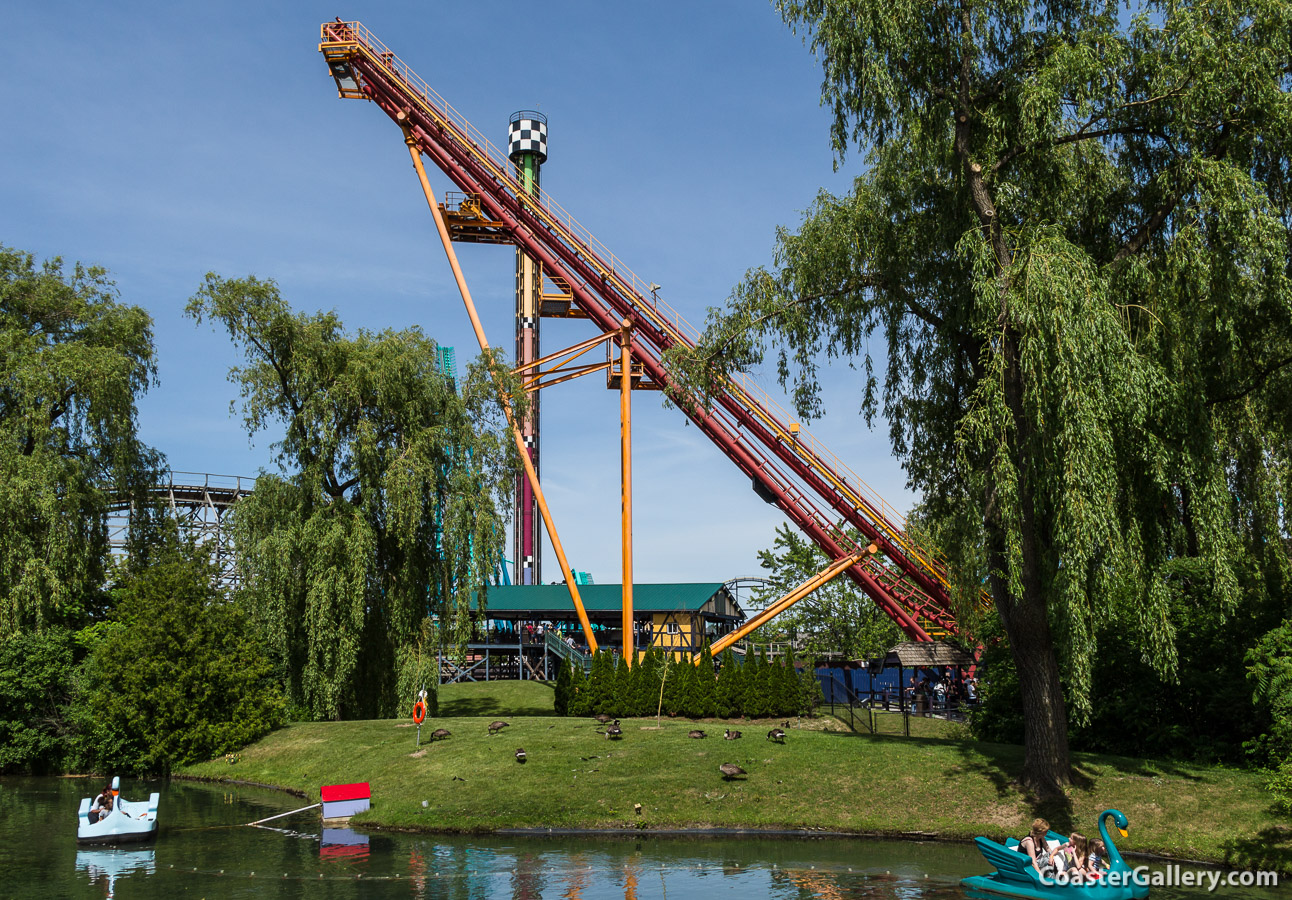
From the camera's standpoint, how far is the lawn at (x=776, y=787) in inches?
653

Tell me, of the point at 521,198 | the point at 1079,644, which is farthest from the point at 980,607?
the point at 521,198

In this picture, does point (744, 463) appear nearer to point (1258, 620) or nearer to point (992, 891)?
point (1258, 620)

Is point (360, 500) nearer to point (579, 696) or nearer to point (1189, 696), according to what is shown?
point (579, 696)

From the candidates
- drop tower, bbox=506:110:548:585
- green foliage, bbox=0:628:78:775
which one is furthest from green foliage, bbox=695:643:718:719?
drop tower, bbox=506:110:548:585

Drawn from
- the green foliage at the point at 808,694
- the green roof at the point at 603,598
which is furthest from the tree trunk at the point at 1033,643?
the green roof at the point at 603,598

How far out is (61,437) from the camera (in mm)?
30875

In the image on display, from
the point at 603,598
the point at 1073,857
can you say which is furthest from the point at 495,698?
the point at 1073,857

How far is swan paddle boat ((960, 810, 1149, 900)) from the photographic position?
42.0 ft

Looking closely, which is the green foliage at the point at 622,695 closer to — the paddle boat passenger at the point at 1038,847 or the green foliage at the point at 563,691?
the green foliage at the point at 563,691

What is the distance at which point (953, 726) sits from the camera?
2778 centimetres

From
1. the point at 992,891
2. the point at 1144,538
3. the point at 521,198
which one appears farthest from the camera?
the point at 521,198

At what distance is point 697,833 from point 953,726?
12.8 metres

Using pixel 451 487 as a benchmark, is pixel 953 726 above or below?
below

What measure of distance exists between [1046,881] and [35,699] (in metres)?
28.2
